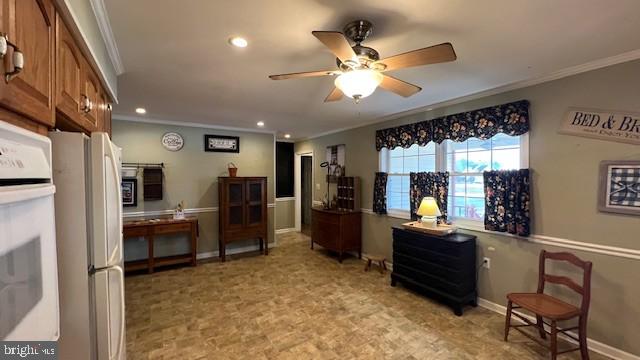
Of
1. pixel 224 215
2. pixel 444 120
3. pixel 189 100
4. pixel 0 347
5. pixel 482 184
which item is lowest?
pixel 224 215

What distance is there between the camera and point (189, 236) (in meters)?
4.58

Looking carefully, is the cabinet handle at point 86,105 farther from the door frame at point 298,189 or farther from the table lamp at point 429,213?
the door frame at point 298,189

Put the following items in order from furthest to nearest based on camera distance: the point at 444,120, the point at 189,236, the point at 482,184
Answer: the point at 189,236 → the point at 444,120 → the point at 482,184

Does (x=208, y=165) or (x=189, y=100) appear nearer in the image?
(x=189, y=100)

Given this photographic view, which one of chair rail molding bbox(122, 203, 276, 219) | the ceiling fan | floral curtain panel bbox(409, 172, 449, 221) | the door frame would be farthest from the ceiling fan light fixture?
the door frame

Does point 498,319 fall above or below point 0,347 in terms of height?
below

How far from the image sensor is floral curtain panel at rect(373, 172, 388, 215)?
424 centimetres

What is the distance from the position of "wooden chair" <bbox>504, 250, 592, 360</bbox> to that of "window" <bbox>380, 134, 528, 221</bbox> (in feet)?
2.82

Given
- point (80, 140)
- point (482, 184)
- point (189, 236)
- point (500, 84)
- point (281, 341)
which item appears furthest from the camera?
point (189, 236)

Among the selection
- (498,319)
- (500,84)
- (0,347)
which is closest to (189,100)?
(0,347)

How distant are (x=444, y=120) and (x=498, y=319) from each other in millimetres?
2273

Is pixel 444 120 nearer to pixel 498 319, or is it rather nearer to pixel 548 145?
pixel 548 145

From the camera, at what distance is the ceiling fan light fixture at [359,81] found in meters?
1.62

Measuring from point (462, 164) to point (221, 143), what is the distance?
3975mm
